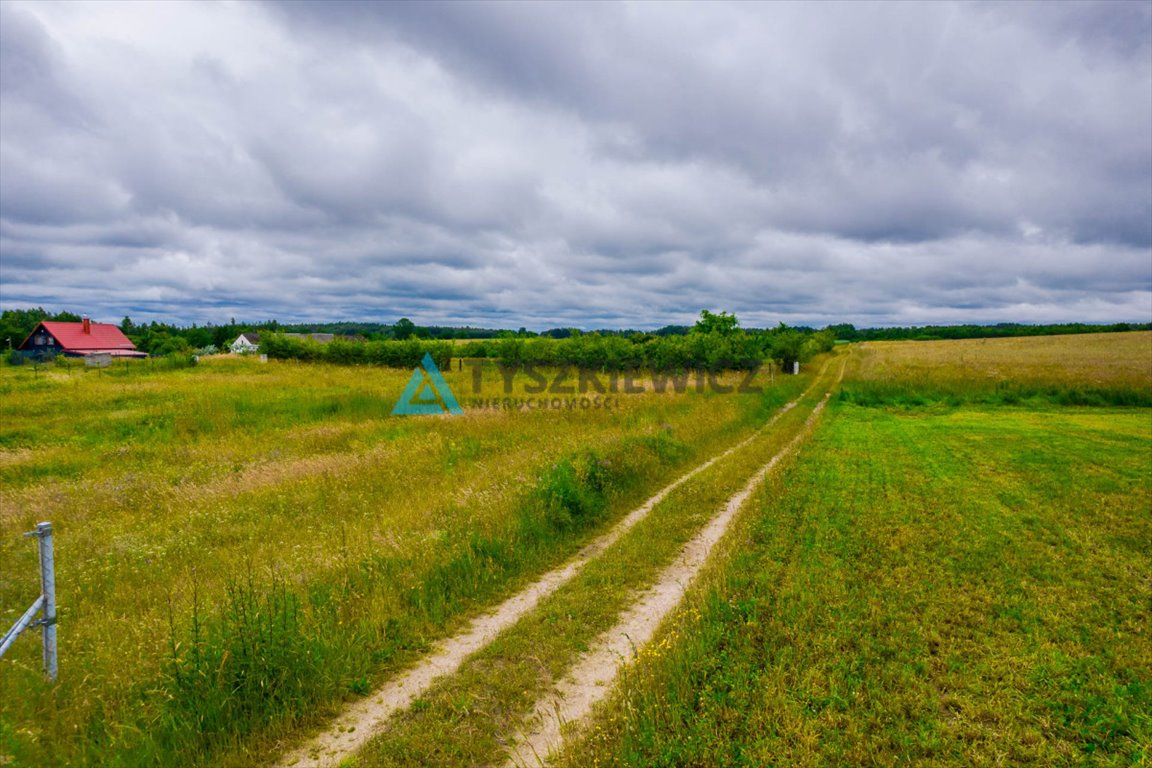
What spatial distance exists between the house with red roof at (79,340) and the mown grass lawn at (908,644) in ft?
254

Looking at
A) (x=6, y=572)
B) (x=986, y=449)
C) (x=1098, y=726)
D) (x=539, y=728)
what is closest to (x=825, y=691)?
(x=1098, y=726)

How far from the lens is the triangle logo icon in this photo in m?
20.0

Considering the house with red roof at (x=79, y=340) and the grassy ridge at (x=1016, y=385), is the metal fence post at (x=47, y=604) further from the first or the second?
the house with red roof at (x=79, y=340)

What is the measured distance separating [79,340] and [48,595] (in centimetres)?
8047

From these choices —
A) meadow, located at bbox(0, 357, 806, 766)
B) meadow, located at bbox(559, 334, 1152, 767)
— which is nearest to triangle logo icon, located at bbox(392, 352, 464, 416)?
meadow, located at bbox(0, 357, 806, 766)

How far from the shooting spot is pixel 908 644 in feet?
15.8

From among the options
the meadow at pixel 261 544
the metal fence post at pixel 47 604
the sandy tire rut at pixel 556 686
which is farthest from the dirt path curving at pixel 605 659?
the metal fence post at pixel 47 604

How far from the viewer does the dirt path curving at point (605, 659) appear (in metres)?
3.83

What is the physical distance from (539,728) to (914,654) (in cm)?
365

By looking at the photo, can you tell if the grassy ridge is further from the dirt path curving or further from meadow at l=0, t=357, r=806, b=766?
the dirt path curving

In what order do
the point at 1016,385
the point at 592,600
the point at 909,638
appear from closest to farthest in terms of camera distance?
the point at 909,638 → the point at 592,600 → the point at 1016,385

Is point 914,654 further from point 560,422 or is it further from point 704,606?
point 560,422

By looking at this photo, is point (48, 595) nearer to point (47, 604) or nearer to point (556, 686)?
point (47, 604)

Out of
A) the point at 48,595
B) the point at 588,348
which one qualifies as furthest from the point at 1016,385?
the point at 48,595
